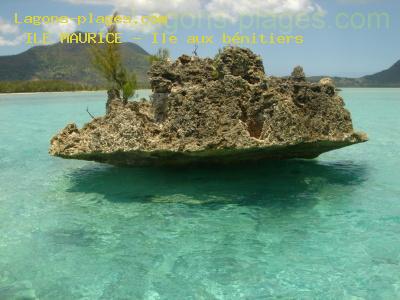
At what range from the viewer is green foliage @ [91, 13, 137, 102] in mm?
15648

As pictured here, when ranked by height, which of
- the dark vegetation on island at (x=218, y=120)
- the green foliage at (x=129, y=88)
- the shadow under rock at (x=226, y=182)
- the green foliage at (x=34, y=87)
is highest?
the green foliage at (x=34, y=87)

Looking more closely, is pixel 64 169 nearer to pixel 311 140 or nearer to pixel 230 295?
pixel 311 140

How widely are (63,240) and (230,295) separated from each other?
314 centimetres

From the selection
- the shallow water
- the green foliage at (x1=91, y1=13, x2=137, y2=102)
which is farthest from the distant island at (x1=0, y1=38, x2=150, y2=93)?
the shallow water

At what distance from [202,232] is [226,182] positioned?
303 cm

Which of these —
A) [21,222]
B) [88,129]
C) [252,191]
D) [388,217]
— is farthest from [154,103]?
[388,217]

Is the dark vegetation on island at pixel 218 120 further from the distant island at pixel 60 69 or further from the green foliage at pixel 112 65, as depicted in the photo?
the distant island at pixel 60 69

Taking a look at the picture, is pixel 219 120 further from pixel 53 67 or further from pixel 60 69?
pixel 53 67

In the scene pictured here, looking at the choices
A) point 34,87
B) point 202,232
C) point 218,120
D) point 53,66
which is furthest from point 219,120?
point 53,66

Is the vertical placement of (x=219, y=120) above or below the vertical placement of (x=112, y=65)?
below

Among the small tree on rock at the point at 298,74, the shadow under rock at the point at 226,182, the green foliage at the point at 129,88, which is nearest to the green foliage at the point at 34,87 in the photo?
the green foliage at the point at 129,88

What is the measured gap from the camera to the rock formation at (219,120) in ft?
28.6

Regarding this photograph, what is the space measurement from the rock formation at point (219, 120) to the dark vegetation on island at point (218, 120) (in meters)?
0.02

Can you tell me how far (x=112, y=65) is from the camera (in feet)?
52.4
